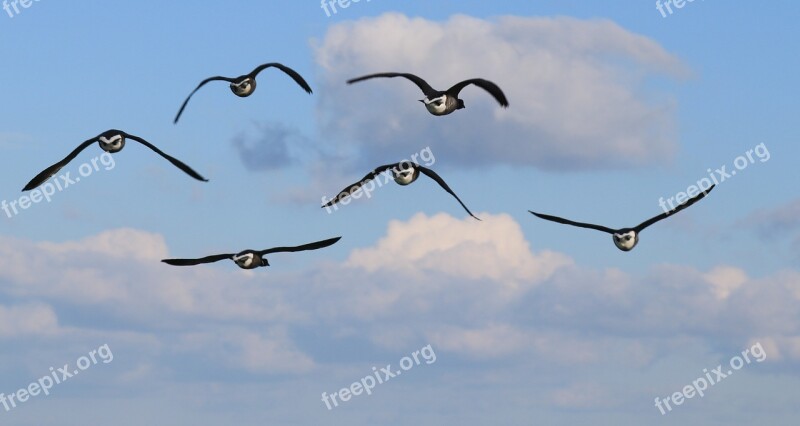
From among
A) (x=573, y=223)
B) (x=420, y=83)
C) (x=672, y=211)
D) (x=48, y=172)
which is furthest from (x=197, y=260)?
(x=672, y=211)

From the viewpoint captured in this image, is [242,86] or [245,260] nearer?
[245,260]

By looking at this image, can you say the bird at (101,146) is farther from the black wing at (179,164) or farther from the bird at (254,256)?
the bird at (254,256)

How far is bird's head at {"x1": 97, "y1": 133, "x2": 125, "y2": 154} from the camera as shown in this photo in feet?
137

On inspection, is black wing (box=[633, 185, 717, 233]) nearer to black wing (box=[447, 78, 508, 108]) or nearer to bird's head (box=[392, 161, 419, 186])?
bird's head (box=[392, 161, 419, 186])

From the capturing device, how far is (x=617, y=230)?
42906mm

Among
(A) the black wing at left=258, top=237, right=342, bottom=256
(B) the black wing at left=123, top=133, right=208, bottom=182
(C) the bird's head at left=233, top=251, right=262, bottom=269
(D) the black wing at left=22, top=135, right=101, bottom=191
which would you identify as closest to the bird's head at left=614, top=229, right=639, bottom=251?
(A) the black wing at left=258, top=237, right=342, bottom=256

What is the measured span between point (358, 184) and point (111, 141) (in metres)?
7.44

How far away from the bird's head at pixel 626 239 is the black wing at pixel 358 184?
23.3ft

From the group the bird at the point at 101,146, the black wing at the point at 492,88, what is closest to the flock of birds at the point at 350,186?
the bird at the point at 101,146

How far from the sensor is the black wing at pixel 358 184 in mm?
41469

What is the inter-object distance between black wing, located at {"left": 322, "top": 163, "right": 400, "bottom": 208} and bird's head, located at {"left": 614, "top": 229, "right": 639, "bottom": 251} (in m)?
7.09

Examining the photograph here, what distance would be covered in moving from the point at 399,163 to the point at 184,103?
→ 6.52 m

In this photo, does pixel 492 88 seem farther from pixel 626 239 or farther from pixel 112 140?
pixel 112 140

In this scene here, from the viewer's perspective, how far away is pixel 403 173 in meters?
41.4
